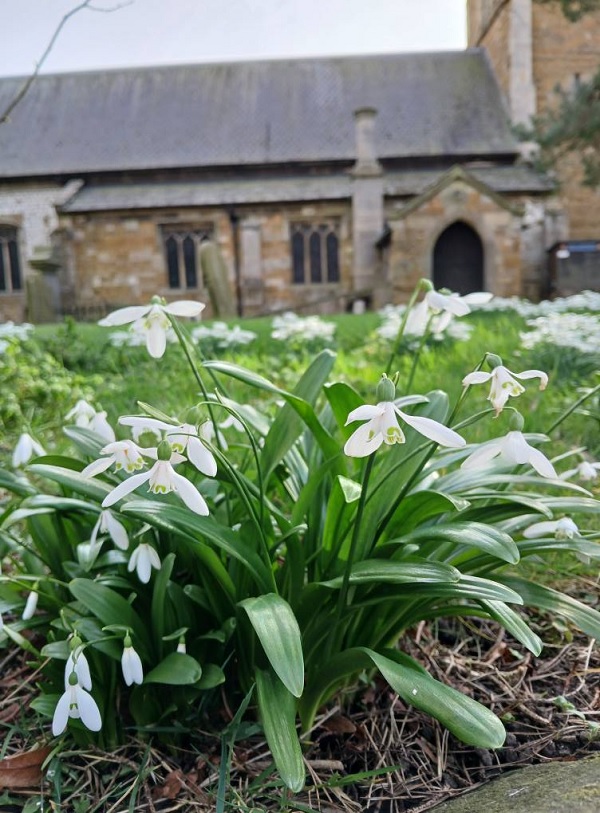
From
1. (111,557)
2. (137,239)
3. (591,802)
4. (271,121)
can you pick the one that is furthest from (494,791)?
(271,121)

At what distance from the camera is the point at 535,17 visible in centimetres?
1975

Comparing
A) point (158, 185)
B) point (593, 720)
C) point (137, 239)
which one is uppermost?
point (158, 185)

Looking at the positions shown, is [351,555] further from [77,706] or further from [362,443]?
[77,706]

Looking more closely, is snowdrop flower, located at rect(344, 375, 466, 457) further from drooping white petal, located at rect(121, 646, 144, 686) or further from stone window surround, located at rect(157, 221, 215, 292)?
stone window surround, located at rect(157, 221, 215, 292)

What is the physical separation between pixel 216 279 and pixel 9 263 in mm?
12434

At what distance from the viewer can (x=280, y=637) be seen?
1142 mm

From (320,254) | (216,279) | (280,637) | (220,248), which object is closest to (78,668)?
(280,637)

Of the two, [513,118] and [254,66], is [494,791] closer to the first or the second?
[513,118]

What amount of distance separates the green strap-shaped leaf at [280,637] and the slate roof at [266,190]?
17.2 metres

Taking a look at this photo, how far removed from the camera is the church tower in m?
19.1

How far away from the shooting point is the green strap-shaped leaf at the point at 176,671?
132 centimetres

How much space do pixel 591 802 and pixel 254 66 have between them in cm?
2317

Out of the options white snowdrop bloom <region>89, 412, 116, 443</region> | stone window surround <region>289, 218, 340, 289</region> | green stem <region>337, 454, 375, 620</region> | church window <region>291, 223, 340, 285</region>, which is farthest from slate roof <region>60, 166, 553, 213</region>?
green stem <region>337, 454, 375, 620</region>

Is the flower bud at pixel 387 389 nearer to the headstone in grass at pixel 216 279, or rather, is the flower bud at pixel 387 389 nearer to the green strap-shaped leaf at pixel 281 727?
the green strap-shaped leaf at pixel 281 727
